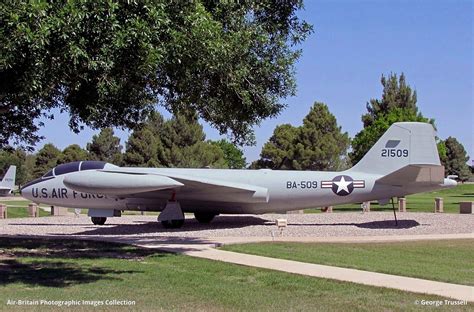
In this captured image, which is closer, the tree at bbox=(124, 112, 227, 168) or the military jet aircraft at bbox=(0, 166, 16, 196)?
the tree at bbox=(124, 112, 227, 168)

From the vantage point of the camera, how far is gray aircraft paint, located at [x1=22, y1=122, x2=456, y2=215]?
926 inches

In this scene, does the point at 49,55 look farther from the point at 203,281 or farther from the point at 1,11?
the point at 203,281

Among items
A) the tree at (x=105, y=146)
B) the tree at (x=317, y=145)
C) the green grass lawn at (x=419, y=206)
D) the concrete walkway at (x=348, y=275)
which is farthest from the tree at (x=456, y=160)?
the concrete walkway at (x=348, y=275)

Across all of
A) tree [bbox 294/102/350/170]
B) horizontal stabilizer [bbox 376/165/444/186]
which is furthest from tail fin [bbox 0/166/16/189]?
horizontal stabilizer [bbox 376/165/444/186]

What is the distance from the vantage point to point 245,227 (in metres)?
24.6

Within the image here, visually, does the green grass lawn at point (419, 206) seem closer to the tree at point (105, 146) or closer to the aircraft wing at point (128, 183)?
the aircraft wing at point (128, 183)

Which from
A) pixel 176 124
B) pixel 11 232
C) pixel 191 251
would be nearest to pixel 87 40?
pixel 191 251

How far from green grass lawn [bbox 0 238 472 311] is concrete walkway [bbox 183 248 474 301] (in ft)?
1.54

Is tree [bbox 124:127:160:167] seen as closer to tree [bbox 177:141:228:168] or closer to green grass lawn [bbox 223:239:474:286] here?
tree [bbox 177:141:228:168]

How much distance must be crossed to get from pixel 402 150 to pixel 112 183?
452 inches

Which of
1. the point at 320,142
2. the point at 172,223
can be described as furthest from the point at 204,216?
the point at 320,142

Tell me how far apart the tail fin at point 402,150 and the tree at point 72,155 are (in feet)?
218

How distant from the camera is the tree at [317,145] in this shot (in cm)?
6494

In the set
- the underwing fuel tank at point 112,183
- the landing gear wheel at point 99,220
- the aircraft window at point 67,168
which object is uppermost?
the aircraft window at point 67,168
